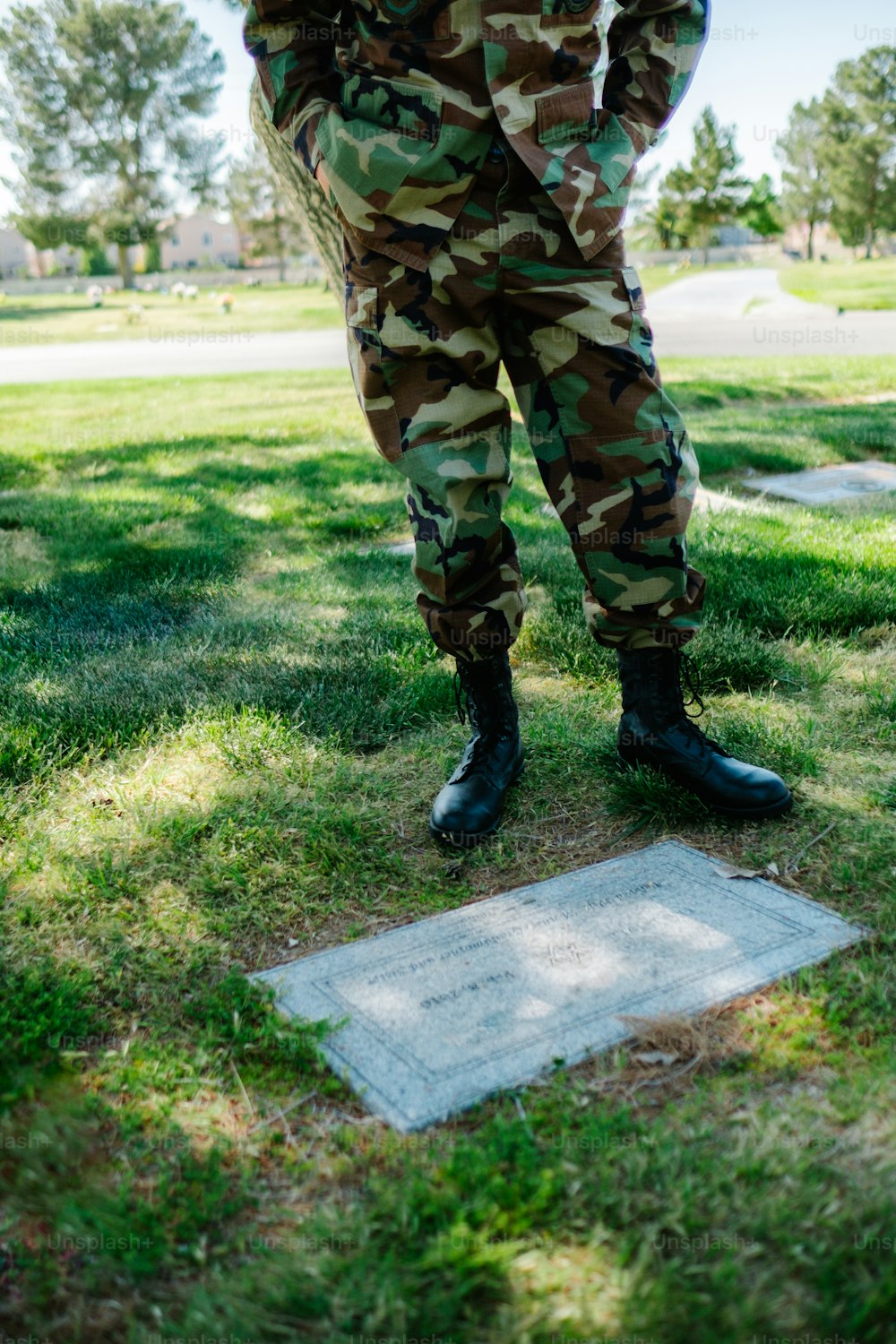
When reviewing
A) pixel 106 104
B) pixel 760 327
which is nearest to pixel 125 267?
pixel 106 104

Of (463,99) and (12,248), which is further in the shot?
(12,248)

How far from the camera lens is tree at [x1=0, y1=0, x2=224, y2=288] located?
1661 inches

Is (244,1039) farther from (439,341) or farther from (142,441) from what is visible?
(142,441)

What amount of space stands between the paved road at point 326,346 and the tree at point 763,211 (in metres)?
53.5

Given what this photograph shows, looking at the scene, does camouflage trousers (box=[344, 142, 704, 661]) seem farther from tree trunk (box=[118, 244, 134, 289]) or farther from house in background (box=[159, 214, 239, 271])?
house in background (box=[159, 214, 239, 271])

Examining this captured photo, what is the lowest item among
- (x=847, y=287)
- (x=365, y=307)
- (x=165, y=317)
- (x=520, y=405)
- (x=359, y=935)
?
(x=359, y=935)

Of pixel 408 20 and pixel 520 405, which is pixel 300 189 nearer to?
pixel 408 20

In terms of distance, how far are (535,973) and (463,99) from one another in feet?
4.96

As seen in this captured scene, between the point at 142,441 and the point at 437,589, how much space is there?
476cm

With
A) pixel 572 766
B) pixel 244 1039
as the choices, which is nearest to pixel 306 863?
pixel 244 1039

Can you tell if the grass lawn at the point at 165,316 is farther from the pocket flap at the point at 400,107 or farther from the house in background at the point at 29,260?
the house in background at the point at 29,260

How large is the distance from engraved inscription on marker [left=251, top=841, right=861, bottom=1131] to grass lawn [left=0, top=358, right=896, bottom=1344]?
0.17 feet

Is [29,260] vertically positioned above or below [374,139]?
above

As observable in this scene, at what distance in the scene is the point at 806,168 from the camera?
189ft
